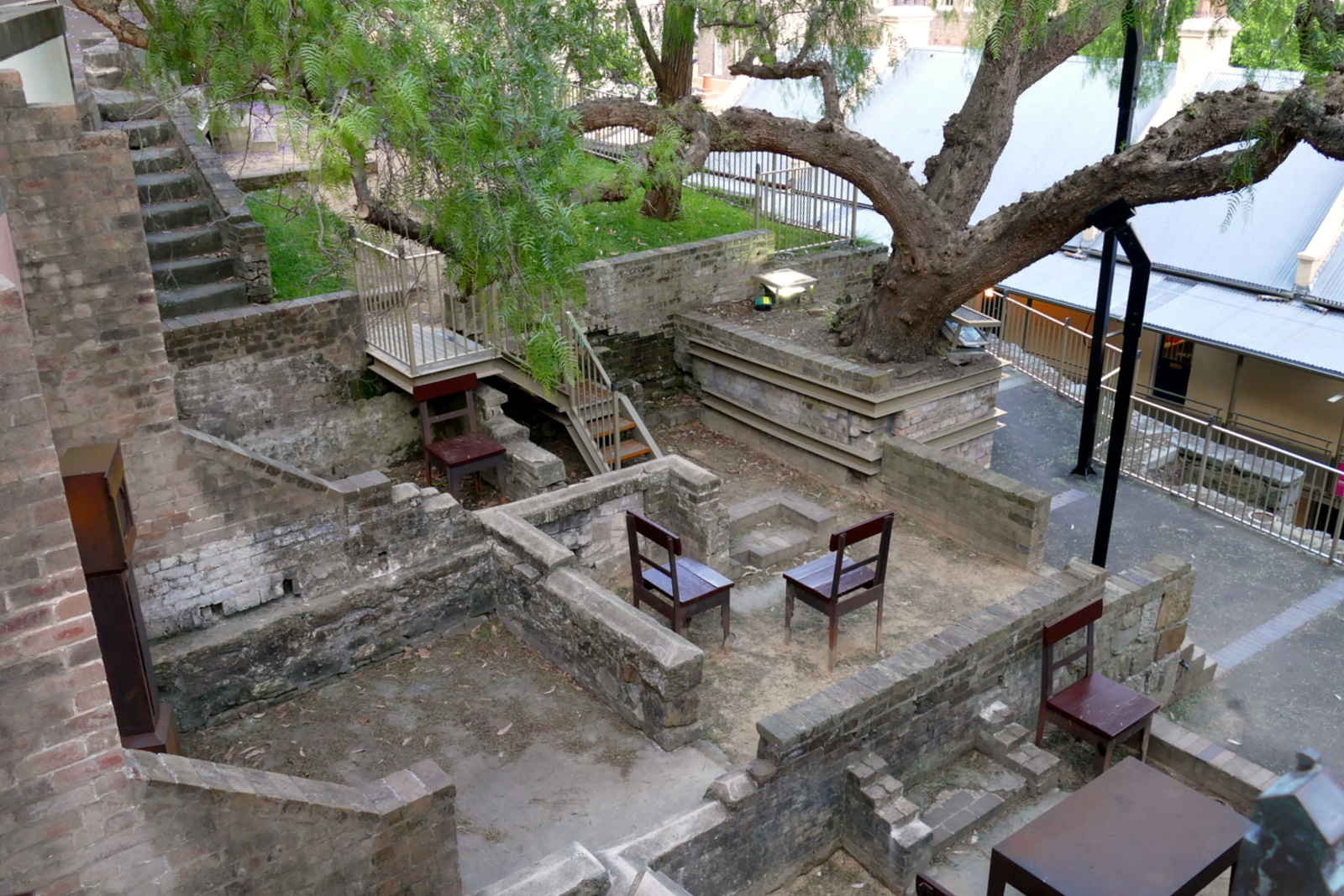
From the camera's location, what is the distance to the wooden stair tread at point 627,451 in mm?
10281

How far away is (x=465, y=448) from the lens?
9.60m

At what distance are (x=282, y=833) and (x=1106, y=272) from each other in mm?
10044

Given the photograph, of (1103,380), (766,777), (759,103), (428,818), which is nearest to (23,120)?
(428,818)

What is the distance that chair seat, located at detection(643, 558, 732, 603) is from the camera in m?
7.55

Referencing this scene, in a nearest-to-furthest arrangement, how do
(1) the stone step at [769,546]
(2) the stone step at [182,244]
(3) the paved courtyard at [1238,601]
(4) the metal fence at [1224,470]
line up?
1. (3) the paved courtyard at [1238,601]
2. (1) the stone step at [769,546]
3. (2) the stone step at [182,244]
4. (4) the metal fence at [1224,470]

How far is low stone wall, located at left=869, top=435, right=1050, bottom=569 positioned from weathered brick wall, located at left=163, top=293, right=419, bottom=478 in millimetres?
4763

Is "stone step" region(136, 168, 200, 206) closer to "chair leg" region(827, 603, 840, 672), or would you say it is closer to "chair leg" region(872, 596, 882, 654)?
"chair leg" region(827, 603, 840, 672)

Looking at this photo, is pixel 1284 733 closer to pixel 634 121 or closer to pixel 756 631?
pixel 756 631

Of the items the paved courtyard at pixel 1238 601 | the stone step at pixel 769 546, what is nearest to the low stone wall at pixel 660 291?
the stone step at pixel 769 546

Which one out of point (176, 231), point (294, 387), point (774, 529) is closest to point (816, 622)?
point (774, 529)

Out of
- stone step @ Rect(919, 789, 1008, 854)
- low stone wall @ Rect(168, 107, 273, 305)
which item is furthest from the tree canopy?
stone step @ Rect(919, 789, 1008, 854)

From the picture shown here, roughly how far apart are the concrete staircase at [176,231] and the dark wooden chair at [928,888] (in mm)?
7737

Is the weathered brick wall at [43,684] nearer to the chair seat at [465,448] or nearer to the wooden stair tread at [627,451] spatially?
the chair seat at [465,448]

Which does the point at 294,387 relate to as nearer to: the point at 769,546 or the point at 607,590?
the point at 607,590
